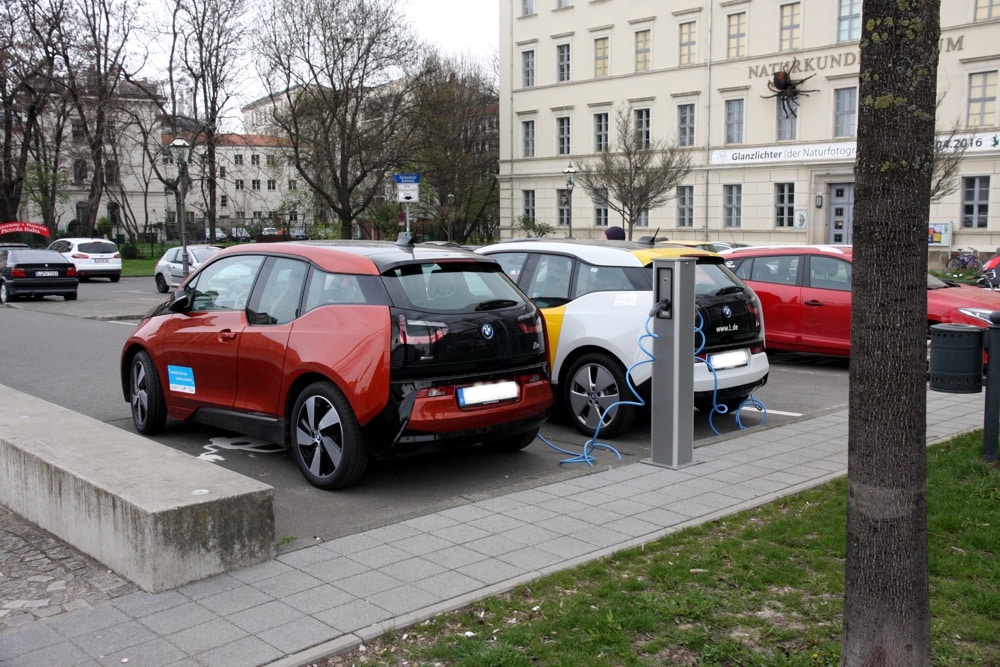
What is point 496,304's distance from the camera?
6.66 metres

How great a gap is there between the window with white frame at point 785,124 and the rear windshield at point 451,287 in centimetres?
3860

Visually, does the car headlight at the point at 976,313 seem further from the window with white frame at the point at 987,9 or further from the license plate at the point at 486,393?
the window with white frame at the point at 987,9

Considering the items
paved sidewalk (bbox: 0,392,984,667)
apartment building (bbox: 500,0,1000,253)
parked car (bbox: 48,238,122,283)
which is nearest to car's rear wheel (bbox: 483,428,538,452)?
paved sidewalk (bbox: 0,392,984,667)

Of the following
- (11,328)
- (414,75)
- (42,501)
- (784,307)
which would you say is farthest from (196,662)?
(414,75)

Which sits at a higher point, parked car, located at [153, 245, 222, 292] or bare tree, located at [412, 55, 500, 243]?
bare tree, located at [412, 55, 500, 243]

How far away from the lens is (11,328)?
1795 centimetres

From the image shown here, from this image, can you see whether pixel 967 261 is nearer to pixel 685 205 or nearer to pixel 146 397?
pixel 685 205

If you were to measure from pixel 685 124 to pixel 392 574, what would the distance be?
44.0 m

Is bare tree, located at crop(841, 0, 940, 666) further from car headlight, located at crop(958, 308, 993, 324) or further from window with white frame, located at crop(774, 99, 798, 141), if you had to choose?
window with white frame, located at crop(774, 99, 798, 141)

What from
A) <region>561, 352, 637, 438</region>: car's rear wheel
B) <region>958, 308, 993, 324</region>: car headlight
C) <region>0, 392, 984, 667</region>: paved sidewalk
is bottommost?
<region>0, 392, 984, 667</region>: paved sidewalk

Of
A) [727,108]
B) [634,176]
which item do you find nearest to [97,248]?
[634,176]

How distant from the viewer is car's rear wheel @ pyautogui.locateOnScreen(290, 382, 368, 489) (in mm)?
6090

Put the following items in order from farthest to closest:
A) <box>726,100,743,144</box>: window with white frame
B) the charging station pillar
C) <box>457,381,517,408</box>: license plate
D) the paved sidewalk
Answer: <box>726,100,743,144</box>: window with white frame → the charging station pillar → <box>457,381,517,408</box>: license plate → the paved sidewalk

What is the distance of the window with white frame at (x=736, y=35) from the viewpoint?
43438 millimetres
